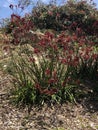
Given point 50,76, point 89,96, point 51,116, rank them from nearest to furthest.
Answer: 1. point 51,116
2. point 50,76
3. point 89,96

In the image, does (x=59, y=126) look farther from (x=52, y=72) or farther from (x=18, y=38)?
(x=18, y=38)

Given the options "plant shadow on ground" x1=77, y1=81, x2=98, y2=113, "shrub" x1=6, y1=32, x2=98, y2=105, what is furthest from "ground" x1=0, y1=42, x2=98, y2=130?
"shrub" x1=6, y1=32, x2=98, y2=105

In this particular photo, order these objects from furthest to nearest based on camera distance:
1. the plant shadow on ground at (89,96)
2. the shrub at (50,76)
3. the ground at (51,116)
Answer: the plant shadow on ground at (89,96), the shrub at (50,76), the ground at (51,116)

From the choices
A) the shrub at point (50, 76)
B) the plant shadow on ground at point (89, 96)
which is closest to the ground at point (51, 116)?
the plant shadow on ground at point (89, 96)

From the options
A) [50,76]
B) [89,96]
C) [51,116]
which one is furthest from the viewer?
[89,96]

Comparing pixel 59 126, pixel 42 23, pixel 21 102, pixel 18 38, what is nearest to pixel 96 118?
pixel 59 126

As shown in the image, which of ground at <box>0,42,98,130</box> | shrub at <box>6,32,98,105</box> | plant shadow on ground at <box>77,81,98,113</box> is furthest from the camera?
plant shadow on ground at <box>77,81,98,113</box>

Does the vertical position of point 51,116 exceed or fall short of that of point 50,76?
it falls short

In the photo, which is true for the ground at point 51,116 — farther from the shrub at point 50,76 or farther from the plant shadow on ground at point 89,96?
the shrub at point 50,76

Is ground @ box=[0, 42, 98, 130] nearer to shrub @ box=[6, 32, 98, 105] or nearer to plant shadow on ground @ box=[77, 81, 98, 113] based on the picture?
plant shadow on ground @ box=[77, 81, 98, 113]

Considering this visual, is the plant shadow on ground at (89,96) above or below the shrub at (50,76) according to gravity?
below

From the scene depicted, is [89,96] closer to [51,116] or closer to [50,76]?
[50,76]

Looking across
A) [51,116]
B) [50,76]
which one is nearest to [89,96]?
[50,76]

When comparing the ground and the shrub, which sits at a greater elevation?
the shrub
